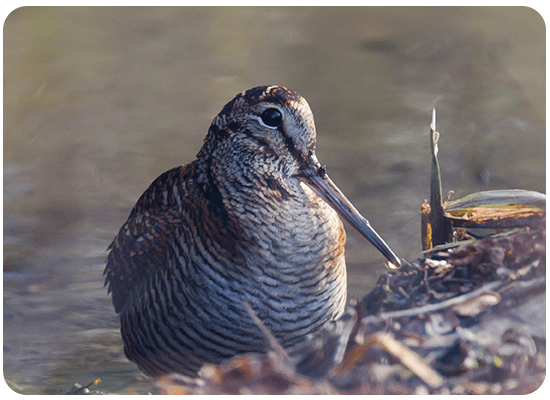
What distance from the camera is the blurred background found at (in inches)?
100

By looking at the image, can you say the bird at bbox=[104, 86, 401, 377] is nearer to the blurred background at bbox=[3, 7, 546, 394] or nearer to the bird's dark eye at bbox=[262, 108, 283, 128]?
the bird's dark eye at bbox=[262, 108, 283, 128]

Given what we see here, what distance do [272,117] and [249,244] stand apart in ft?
1.42

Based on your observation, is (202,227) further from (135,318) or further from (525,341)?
(525,341)

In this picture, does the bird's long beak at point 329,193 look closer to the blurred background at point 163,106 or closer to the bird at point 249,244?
the bird at point 249,244

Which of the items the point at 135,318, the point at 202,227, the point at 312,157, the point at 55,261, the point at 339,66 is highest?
the point at 339,66

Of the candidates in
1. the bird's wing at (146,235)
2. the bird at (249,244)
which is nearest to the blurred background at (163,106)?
the bird's wing at (146,235)

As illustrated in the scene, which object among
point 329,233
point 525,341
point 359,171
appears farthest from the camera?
point 359,171

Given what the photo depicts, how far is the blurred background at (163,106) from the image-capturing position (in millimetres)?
2547

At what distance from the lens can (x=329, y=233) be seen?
2473mm

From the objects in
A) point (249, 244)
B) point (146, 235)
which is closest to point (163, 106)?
point (146, 235)

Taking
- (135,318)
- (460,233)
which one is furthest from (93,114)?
(460,233)

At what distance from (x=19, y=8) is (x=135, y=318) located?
3.91 ft

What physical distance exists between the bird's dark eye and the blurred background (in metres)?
0.37

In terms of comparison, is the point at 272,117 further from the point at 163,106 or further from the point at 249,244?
the point at 163,106
